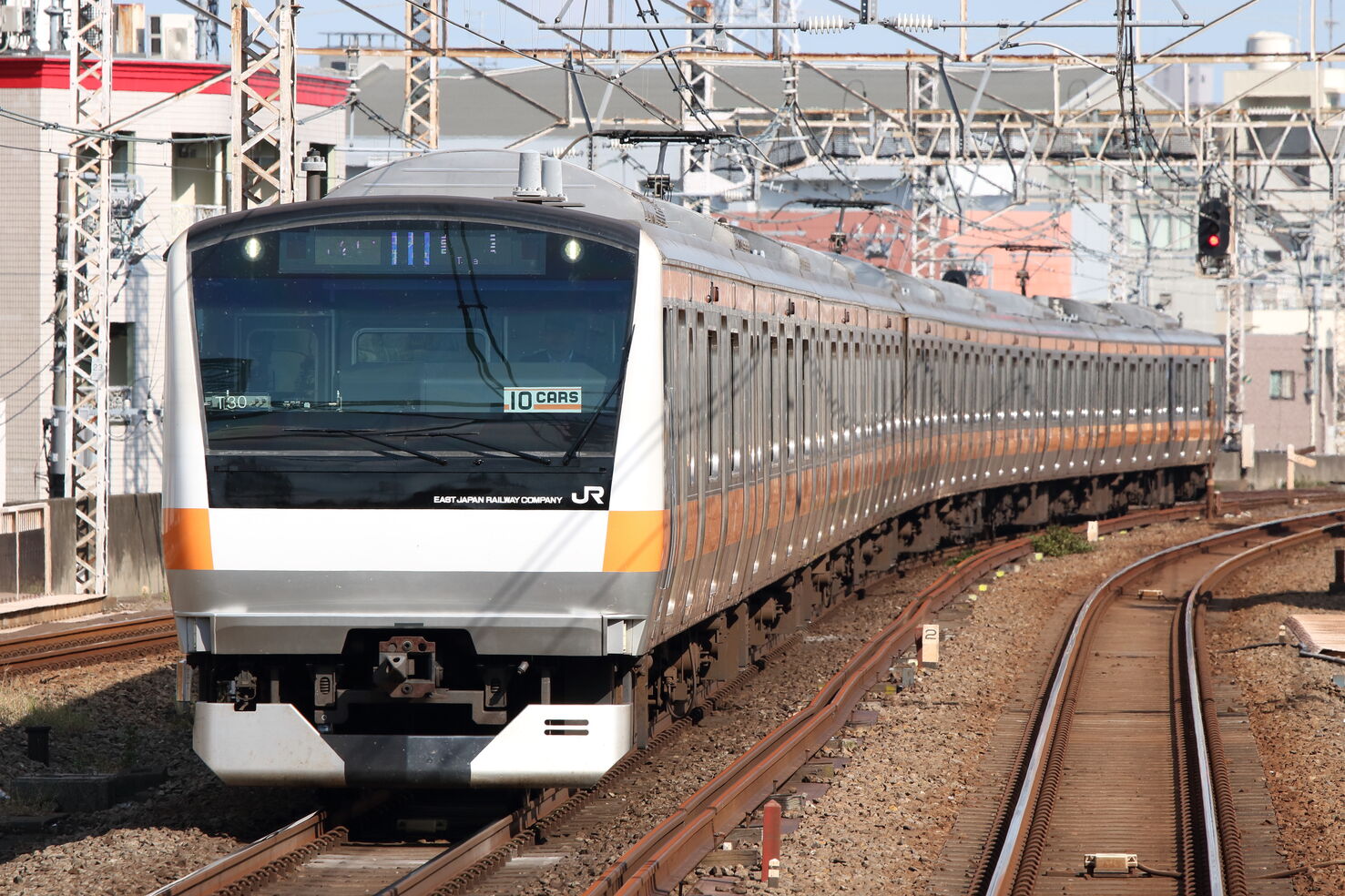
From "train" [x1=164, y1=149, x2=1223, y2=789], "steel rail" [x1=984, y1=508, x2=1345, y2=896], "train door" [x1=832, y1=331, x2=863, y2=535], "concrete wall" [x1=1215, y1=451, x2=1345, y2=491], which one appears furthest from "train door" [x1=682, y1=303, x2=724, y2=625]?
"concrete wall" [x1=1215, y1=451, x2=1345, y2=491]

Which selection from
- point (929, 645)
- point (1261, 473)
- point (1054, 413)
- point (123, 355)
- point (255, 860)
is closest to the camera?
point (255, 860)

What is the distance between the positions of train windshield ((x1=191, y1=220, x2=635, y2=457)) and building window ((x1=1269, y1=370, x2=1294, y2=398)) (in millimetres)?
58024

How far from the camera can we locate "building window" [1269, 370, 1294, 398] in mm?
62781

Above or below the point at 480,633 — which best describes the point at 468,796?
below

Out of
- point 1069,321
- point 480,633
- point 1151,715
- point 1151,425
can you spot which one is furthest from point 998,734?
point 1151,425

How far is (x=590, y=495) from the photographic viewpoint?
27.0 feet

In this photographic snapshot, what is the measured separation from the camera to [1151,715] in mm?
13461

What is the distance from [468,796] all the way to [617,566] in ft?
6.11

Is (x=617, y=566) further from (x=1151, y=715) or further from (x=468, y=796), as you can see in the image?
(x=1151, y=715)

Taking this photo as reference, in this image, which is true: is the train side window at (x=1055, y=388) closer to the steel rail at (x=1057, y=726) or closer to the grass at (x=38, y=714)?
the steel rail at (x=1057, y=726)

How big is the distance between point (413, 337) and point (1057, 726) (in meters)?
6.20

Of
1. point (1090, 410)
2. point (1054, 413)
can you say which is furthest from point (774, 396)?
point (1090, 410)

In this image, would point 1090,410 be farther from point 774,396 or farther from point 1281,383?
point 1281,383

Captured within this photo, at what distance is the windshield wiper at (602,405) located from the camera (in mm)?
8219
